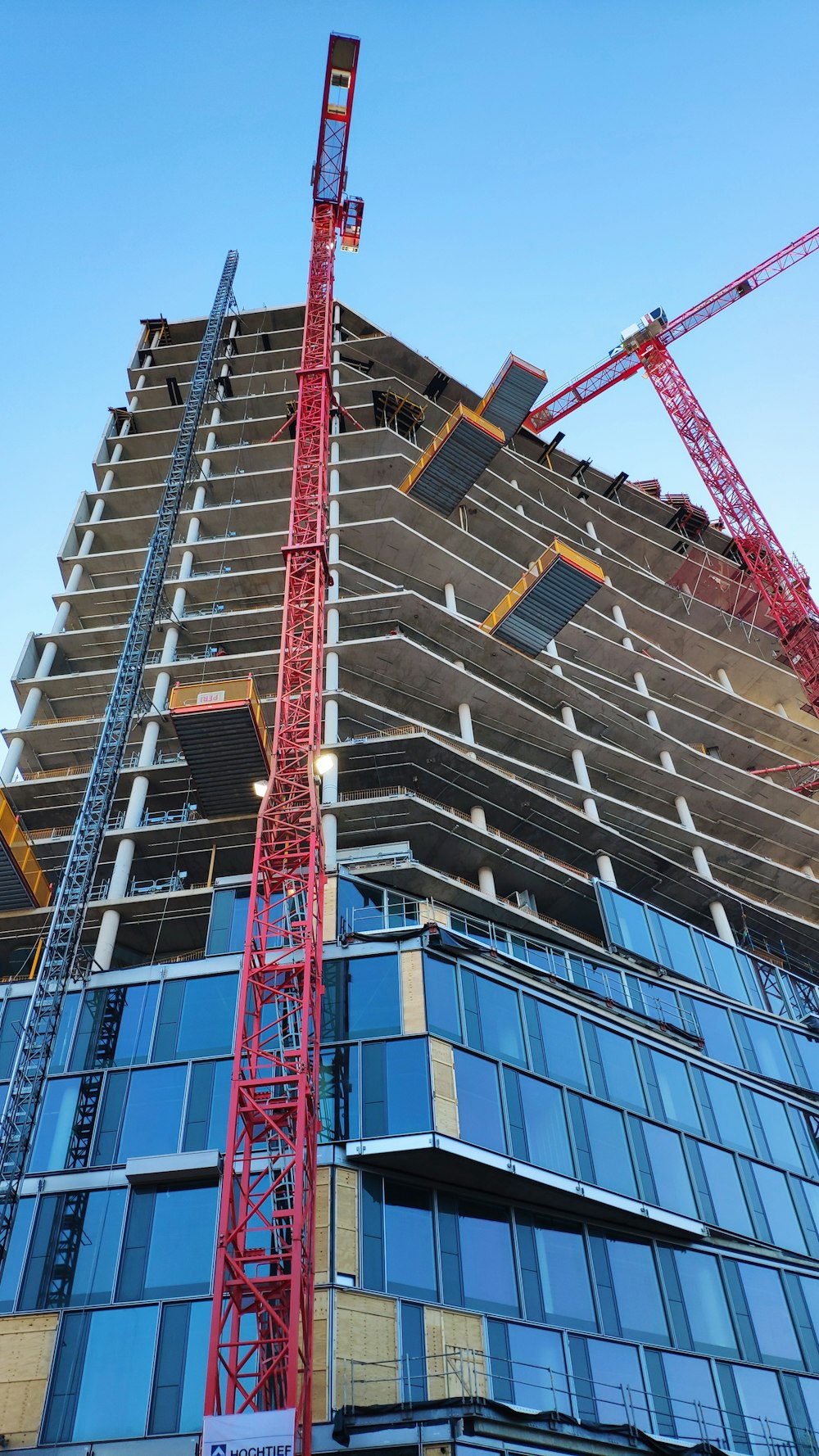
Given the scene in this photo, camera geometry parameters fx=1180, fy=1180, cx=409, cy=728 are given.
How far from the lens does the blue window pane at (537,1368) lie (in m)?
26.0

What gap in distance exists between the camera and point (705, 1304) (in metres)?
30.8

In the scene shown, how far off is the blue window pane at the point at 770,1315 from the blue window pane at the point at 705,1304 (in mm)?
938

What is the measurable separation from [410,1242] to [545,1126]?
521 centimetres

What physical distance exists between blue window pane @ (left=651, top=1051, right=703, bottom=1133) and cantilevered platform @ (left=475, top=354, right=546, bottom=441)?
3206cm

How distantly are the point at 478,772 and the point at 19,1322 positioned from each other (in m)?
23.9

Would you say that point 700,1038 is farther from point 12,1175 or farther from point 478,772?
point 12,1175

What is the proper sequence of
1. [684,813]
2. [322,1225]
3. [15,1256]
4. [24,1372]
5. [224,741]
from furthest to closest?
[684,813], [224,741], [15,1256], [322,1225], [24,1372]

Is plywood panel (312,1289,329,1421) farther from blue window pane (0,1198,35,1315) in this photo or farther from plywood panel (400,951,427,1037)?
blue window pane (0,1198,35,1315)

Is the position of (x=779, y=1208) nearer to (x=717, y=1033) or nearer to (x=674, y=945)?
(x=717, y=1033)

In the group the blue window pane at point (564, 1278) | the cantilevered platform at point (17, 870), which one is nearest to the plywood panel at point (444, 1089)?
the blue window pane at point (564, 1278)

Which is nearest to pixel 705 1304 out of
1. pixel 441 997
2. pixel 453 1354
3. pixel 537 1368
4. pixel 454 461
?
pixel 537 1368

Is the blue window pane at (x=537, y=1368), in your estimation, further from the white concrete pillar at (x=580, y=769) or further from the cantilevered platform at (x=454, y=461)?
the cantilevered platform at (x=454, y=461)

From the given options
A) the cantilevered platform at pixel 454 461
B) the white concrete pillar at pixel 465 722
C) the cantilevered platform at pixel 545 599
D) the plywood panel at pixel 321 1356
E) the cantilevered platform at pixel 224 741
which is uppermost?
the cantilevered platform at pixel 454 461

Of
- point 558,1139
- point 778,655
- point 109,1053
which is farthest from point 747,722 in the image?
point 109,1053
